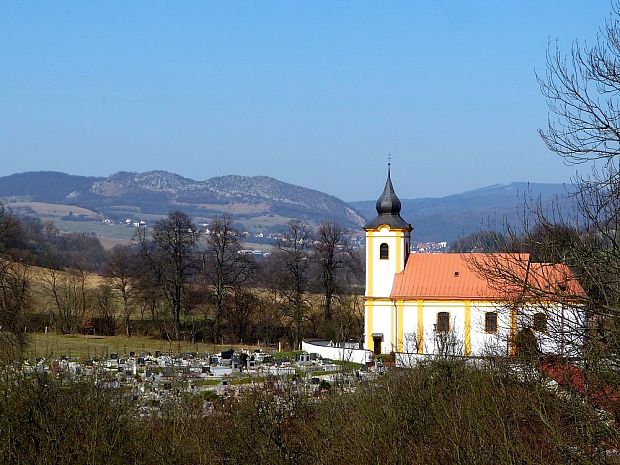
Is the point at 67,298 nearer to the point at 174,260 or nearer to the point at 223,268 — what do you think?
the point at 174,260

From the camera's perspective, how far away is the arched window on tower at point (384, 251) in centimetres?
5053

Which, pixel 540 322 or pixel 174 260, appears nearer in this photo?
pixel 540 322

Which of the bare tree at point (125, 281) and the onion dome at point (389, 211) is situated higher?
the onion dome at point (389, 211)

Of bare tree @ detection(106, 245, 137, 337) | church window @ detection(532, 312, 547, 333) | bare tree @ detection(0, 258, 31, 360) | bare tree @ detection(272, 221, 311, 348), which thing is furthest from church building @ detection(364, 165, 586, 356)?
church window @ detection(532, 312, 547, 333)

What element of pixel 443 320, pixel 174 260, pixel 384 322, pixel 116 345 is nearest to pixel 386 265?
pixel 384 322

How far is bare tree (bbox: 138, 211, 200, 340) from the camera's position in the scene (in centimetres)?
6197

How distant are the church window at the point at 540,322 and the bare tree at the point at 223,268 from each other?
45.6m

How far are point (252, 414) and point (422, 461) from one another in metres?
4.96

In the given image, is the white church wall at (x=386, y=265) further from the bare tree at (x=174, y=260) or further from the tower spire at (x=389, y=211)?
the bare tree at (x=174, y=260)

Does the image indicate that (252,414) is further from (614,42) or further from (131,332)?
(131,332)

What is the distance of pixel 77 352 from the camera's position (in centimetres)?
4750

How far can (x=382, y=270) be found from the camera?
50531 millimetres

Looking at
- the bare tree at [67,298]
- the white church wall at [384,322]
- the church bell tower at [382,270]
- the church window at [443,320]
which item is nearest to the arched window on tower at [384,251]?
the church bell tower at [382,270]

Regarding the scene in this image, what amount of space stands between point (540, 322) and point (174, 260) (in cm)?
4953
